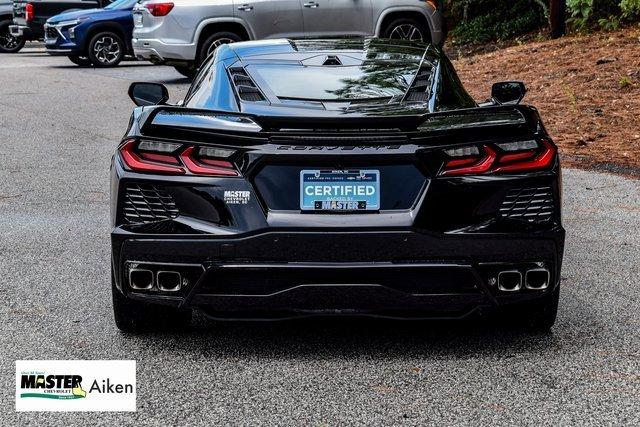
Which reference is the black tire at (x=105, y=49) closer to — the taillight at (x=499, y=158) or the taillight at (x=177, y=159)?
the taillight at (x=177, y=159)

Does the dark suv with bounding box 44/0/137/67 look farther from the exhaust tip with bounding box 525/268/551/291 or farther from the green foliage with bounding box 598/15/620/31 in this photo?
the exhaust tip with bounding box 525/268/551/291

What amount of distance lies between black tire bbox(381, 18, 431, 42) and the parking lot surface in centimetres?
1144

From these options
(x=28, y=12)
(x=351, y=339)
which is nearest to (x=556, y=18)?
(x=28, y=12)

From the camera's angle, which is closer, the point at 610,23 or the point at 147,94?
the point at 147,94

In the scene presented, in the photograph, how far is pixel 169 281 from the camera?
5.23 metres

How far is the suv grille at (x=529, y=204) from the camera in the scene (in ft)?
17.1

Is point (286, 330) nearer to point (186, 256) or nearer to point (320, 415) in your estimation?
point (186, 256)

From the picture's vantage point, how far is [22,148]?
12.9m

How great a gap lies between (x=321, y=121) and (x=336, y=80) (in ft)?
3.03

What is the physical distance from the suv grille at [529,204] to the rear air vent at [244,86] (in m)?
1.34

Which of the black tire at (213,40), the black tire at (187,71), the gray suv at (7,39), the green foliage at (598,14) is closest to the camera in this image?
the black tire at (213,40)

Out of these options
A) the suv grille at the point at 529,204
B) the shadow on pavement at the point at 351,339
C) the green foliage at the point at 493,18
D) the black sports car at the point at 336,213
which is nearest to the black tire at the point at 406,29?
the green foliage at the point at 493,18

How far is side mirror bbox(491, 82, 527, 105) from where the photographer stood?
21.0ft

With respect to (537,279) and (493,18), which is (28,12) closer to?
(493,18)
